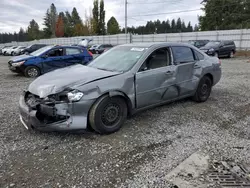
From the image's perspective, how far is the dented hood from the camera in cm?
309

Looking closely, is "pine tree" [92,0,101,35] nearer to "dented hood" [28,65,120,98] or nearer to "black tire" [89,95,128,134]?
"dented hood" [28,65,120,98]

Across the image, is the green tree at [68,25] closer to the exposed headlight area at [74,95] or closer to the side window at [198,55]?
the side window at [198,55]

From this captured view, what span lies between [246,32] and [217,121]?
21.6m

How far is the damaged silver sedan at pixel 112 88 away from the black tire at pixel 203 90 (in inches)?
6.4

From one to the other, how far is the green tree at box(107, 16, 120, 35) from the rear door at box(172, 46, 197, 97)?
177ft

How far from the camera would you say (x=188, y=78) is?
460 centimetres

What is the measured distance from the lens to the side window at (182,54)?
441 cm

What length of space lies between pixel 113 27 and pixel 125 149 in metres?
57.5

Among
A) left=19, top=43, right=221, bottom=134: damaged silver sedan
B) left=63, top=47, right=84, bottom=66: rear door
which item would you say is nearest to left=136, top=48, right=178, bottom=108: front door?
left=19, top=43, right=221, bottom=134: damaged silver sedan

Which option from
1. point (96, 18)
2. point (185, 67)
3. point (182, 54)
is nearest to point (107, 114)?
point (185, 67)

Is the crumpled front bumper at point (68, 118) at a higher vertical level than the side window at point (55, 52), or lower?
lower

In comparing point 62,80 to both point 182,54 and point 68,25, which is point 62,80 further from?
point 68,25

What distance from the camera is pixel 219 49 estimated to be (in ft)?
56.7

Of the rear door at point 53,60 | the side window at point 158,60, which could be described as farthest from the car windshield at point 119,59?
the rear door at point 53,60
